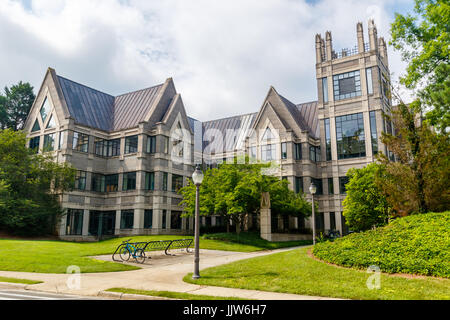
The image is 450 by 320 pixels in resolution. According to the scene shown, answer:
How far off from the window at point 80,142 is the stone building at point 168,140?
117 millimetres

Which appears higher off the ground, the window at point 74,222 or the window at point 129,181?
the window at point 129,181

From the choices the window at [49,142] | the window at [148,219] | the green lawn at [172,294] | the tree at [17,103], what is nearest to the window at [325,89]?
the window at [148,219]

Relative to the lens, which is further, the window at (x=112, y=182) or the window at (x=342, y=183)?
the window at (x=342, y=183)

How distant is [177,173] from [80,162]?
11.2 metres

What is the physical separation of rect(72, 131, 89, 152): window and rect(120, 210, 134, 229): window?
28.5 feet

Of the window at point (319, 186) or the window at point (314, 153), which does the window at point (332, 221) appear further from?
the window at point (314, 153)

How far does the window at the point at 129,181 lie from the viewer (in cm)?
4244

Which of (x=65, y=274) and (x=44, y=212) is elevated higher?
(x=44, y=212)

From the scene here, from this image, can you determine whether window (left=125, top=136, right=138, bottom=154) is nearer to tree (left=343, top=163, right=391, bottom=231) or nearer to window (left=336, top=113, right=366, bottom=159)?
tree (left=343, top=163, right=391, bottom=231)

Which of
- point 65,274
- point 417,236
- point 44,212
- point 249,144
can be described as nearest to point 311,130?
point 249,144

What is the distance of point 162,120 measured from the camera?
4481 cm

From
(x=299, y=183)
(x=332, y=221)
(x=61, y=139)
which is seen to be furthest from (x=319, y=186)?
(x=61, y=139)

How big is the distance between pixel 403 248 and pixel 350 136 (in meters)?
34.9

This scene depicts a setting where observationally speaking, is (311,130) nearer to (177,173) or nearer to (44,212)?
(177,173)
